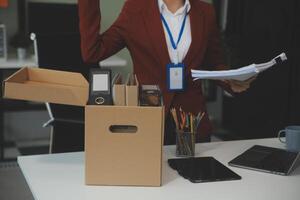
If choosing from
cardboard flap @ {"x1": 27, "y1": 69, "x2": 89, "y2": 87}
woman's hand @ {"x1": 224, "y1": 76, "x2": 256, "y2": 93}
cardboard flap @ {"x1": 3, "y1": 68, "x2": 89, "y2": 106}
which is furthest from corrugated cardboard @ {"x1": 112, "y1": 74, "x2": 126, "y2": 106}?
woman's hand @ {"x1": 224, "y1": 76, "x2": 256, "y2": 93}

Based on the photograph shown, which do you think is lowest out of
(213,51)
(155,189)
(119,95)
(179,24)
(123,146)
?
(155,189)

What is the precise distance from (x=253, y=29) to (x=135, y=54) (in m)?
2.43

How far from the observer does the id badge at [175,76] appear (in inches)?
74.5

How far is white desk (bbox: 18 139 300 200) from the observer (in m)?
1.35

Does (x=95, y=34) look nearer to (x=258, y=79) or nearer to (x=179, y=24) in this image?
(x=179, y=24)

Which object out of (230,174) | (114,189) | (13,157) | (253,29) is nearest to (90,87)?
(114,189)

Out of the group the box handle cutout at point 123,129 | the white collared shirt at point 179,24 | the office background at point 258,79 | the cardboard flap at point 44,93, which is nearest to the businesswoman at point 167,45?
the white collared shirt at point 179,24

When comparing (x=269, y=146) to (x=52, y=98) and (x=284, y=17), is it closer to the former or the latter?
(x=52, y=98)

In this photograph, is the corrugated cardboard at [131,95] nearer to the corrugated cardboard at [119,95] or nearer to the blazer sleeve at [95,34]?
the corrugated cardboard at [119,95]

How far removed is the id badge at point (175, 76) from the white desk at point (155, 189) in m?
0.40

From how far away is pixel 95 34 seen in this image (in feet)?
5.86

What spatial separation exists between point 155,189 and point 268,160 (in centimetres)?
45


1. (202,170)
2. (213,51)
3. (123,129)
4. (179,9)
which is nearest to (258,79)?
(213,51)

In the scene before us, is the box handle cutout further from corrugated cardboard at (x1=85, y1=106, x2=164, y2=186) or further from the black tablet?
the black tablet
